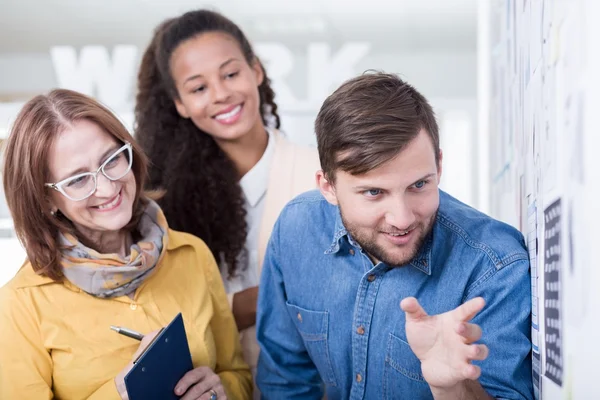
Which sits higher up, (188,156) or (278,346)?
(188,156)

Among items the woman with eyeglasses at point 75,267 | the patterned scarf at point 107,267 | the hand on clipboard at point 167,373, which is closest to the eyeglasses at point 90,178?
the woman with eyeglasses at point 75,267

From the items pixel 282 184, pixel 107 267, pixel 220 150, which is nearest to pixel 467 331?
pixel 107 267

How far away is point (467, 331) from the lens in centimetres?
115

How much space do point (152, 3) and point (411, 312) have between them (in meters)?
4.02

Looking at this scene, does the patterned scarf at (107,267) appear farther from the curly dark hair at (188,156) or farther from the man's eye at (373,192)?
the man's eye at (373,192)

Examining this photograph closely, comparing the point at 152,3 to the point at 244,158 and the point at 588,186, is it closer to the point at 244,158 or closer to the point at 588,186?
the point at 244,158

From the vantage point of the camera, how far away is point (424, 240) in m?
1.43

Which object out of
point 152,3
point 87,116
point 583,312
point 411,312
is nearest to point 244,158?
point 87,116

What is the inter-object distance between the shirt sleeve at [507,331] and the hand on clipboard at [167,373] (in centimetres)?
62

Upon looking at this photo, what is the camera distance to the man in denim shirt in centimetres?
130

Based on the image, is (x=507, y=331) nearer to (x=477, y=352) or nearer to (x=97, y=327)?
(x=477, y=352)

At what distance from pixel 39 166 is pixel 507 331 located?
3.38 ft

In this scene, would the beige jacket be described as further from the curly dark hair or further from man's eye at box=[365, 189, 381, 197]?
man's eye at box=[365, 189, 381, 197]

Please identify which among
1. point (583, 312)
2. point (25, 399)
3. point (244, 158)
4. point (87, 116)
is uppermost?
point (87, 116)
